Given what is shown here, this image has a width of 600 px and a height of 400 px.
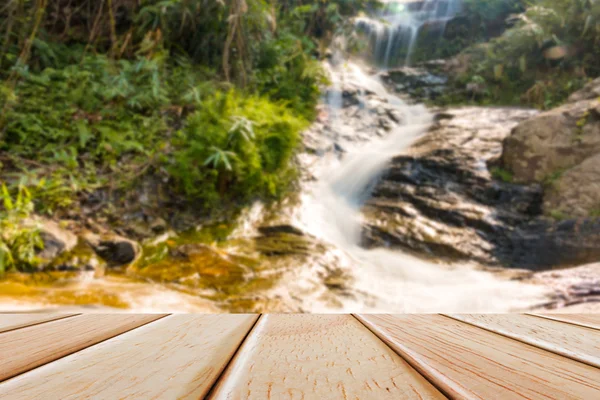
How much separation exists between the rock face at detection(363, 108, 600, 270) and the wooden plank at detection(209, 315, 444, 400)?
460 cm

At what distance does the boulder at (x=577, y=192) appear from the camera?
510cm

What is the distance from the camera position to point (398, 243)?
5117mm

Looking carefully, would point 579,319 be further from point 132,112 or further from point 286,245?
point 132,112

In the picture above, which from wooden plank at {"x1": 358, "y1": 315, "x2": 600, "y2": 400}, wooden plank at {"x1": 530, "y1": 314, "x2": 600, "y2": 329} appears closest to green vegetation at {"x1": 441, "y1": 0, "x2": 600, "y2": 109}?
wooden plank at {"x1": 530, "y1": 314, "x2": 600, "y2": 329}

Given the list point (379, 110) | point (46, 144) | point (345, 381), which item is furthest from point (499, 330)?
point (379, 110)

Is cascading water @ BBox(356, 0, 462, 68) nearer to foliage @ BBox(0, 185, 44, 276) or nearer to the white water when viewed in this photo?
the white water

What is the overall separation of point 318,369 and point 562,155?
276 inches

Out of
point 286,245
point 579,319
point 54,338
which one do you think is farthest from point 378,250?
point 54,338

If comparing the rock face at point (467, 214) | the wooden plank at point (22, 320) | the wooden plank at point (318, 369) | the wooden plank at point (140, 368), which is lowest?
the wooden plank at point (22, 320)

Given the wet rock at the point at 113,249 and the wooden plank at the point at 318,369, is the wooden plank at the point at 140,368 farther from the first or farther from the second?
the wet rock at the point at 113,249

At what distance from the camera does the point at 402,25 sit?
1588 cm

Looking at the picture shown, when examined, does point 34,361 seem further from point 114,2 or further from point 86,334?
point 114,2

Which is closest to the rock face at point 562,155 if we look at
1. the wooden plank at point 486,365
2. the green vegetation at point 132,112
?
the green vegetation at point 132,112

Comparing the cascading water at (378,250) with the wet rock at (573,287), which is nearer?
the wet rock at (573,287)
